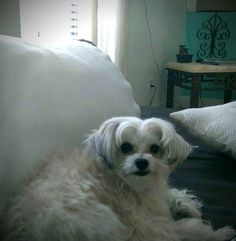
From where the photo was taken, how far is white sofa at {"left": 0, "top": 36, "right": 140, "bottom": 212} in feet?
3.13

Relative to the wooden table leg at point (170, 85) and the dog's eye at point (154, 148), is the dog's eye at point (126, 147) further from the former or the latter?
the wooden table leg at point (170, 85)

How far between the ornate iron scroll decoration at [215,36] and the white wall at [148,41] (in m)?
0.24

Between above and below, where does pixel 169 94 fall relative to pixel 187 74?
below

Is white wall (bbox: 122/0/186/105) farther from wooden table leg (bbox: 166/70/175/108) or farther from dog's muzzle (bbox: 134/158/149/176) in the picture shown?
dog's muzzle (bbox: 134/158/149/176)

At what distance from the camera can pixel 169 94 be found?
3.62 meters

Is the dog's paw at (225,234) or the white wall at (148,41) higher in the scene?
the white wall at (148,41)

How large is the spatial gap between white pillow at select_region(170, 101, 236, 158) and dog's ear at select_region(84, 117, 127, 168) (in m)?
0.53

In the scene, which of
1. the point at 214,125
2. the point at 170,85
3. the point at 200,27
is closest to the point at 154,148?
the point at 214,125

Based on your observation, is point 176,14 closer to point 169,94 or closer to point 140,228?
point 169,94

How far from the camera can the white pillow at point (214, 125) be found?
138 cm

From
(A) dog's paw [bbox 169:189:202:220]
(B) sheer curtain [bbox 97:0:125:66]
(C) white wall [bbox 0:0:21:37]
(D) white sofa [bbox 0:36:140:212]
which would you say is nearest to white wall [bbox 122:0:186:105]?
(B) sheer curtain [bbox 97:0:125:66]

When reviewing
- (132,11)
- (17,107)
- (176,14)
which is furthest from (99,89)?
(176,14)

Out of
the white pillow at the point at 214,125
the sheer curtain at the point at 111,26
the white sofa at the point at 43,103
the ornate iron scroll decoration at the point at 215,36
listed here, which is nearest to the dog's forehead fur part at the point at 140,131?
the white sofa at the point at 43,103

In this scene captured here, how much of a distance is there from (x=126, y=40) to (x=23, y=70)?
2.53 metres
